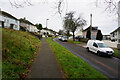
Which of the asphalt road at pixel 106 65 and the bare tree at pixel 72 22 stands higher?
the bare tree at pixel 72 22

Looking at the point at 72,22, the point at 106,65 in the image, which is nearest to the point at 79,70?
the point at 106,65

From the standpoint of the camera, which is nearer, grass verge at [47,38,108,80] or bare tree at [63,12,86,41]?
grass verge at [47,38,108,80]

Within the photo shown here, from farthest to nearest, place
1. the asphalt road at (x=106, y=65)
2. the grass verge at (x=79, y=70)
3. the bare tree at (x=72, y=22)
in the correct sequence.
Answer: the bare tree at (x=72, y=22) → the asphalt road at (x=106, y=65) → the grass verge at (x=79, y=70)

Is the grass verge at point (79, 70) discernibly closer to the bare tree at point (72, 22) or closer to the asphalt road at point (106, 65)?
the asphalt road at point (106, 65)

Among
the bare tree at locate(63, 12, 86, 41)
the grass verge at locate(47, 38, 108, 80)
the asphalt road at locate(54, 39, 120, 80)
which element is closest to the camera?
the grass verge at locate(47, 38, 108, 80)

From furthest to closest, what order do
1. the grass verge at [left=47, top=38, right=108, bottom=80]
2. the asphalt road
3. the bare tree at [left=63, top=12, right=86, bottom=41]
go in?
the bare tree at [left=63, top=12, right=86, bottom=41] < the asphalt road < the grass verge at [left=47, top=38, right=108, bottom=80]

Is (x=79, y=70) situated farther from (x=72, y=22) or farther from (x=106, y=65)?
(x=72, y=22)

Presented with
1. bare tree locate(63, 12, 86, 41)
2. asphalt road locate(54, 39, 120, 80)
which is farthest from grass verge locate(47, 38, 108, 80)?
bare tree locate(63, 12, 86, 41)

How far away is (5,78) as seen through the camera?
3650 millimetres

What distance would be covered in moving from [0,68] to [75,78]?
4.18 metres

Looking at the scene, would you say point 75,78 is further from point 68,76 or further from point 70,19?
point 70,19

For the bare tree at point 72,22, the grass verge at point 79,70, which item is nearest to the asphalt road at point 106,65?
the grass verge at point 79,70

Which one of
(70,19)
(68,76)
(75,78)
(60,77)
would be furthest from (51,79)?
(70,19)

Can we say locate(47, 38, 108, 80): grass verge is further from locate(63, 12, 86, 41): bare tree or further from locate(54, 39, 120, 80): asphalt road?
locate(63, 12, 86, 41): bare tree
